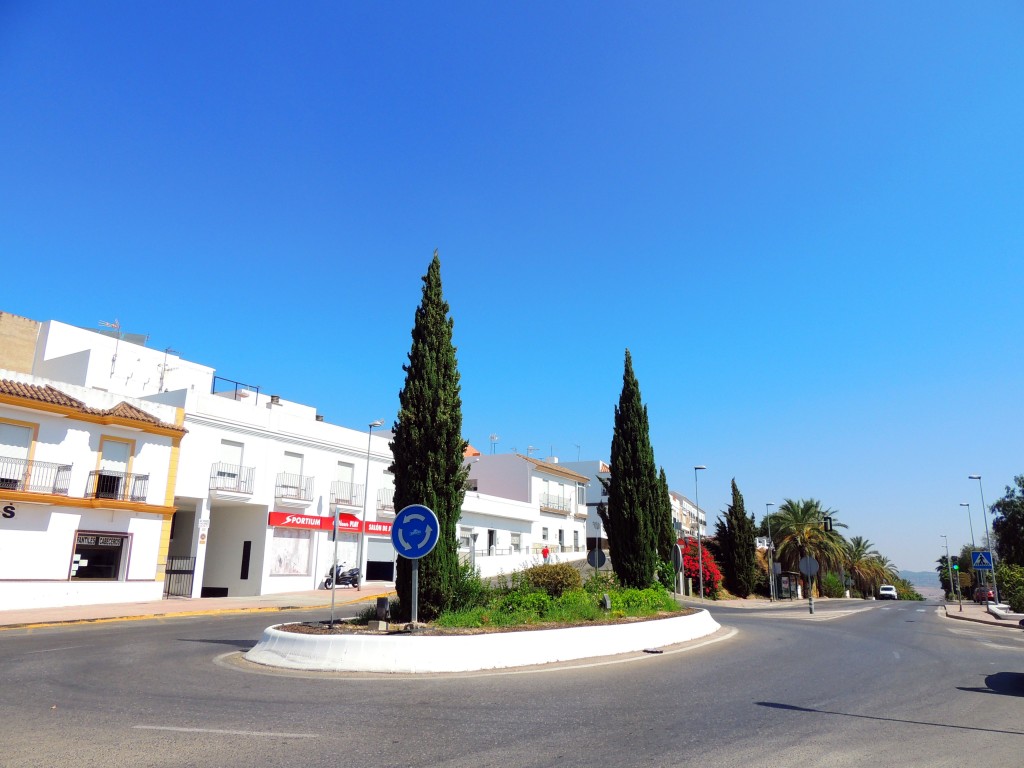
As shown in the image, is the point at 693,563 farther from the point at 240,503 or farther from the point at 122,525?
the point at 122,525

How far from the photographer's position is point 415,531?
39.4 feet

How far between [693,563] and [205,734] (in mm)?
40704

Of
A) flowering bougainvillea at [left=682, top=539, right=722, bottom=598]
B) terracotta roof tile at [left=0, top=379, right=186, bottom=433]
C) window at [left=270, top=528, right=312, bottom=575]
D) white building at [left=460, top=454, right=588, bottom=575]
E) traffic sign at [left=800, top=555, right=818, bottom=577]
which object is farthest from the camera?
white building at [left=460, top=454, right=588, bottom=575]

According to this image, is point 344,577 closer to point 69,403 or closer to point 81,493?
point 81,493

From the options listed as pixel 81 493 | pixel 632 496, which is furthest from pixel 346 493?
pixel 632 496

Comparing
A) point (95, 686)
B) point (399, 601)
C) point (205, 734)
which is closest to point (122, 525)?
point (399, 601)

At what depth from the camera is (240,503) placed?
3231 centimetres

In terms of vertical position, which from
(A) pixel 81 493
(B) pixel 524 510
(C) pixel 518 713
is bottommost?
(C) pixel 518 713

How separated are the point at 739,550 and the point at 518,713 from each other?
45098 millimetres

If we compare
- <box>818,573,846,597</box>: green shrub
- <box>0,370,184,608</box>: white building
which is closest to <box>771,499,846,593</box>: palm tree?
<box>818,573,846,597</box>: green shrub

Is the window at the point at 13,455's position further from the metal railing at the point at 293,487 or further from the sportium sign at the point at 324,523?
the metal railing at the point at 293,487

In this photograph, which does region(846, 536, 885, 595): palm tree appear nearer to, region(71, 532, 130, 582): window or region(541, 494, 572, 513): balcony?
region(541, 494, 572, 513): balcony

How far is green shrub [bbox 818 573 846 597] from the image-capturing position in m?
59.5

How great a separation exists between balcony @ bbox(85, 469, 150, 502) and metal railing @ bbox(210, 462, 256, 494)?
10.6 ft
